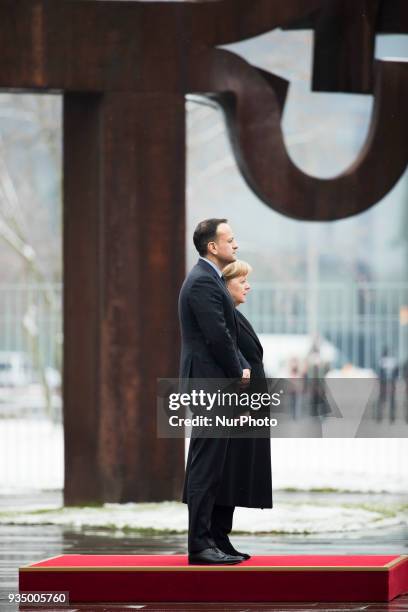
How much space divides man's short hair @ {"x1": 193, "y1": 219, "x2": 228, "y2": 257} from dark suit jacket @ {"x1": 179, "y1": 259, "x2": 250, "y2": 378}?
0.09m

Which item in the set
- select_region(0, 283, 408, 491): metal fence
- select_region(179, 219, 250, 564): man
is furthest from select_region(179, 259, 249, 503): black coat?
select_region(0, 283, 408, 491): metal fence

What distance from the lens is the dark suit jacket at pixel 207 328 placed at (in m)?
7.48

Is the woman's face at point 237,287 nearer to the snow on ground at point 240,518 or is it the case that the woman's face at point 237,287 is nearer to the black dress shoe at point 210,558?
the black dress shoe at point 210,558

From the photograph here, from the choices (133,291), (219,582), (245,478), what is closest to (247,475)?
(245,478)

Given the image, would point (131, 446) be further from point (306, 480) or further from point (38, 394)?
point (38, 394)

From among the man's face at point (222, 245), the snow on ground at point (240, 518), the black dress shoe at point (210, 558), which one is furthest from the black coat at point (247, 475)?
the snow on ground at point (240, 518)

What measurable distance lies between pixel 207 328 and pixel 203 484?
75cm

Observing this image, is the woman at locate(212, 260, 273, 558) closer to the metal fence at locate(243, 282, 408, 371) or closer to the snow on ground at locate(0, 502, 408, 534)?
the snow on ground at locate(0, 502, 408, 534)

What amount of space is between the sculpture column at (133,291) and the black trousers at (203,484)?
3852mm

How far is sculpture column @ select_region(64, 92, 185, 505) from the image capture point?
449 inches

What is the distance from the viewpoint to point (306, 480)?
14.9 meters

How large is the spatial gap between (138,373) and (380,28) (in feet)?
10.5

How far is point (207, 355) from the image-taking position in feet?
24.8

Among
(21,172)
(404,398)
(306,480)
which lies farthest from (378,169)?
(21,172)
